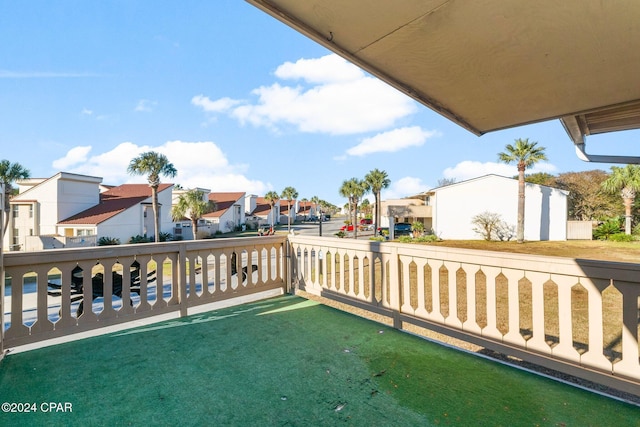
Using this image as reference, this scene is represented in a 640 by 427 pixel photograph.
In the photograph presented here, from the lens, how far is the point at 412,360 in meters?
2.28

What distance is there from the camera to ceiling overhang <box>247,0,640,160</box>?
137 cm

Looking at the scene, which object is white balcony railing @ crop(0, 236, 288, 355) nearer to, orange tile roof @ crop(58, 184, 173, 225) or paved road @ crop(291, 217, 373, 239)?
paved road @ crop(291, 217, 373, 239)

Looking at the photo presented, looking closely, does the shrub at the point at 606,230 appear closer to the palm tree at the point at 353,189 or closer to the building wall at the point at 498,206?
the building wall at the point at 498,206

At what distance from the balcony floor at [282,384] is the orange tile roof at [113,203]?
62.2ft

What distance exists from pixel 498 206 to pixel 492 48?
23.4 m

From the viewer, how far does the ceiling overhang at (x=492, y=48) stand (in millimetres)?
1365

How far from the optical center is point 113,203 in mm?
19781

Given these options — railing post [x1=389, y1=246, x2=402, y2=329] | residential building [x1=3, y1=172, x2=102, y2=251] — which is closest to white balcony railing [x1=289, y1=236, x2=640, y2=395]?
railing post [x1=389, y1=246, x2=402, y2=329]

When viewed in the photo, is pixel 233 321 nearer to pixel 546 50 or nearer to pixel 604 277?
pixel 604 277

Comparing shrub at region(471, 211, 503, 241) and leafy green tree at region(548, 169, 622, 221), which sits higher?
leafy green tree at region(548, 169, 622, 221)

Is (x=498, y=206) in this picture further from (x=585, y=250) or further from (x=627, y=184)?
(x=627, y=184)

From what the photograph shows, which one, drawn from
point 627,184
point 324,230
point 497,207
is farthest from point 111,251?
point 324,230

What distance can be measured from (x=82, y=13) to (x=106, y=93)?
5600 millimetres

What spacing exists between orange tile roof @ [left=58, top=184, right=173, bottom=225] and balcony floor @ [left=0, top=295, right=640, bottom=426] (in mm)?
18969
